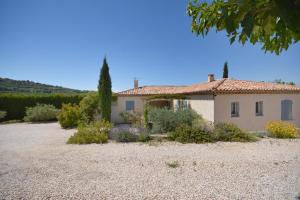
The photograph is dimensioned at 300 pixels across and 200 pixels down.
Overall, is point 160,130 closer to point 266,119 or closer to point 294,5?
point 266,119

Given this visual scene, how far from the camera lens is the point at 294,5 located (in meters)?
1.92

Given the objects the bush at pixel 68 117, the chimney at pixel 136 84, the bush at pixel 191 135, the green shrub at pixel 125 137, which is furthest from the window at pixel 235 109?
the chimney at pixel 136 84

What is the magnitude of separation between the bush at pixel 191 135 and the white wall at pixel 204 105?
10.5 feet

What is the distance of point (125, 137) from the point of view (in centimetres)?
1284

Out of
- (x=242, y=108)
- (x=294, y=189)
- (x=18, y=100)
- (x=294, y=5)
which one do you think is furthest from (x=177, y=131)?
(x=18, y=100)

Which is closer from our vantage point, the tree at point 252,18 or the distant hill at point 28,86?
the tree at point 252,18

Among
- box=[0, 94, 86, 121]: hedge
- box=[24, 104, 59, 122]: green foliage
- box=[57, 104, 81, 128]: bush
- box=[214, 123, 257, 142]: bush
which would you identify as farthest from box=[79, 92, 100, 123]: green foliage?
box=[214, 123, 257, 142]: bush

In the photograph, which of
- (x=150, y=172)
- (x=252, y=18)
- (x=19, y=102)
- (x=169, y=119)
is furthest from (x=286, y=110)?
(x=19, y=102)

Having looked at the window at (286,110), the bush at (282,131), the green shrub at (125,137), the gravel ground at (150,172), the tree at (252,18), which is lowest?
the gravel ground at (150,172)

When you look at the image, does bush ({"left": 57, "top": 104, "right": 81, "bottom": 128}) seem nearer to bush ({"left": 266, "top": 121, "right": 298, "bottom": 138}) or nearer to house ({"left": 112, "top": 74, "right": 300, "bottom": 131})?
house ({"left": 112, "top": 74, "right": 300, "bottom": 131})

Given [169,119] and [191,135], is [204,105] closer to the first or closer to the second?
[169,119]

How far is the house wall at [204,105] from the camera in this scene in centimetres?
1596

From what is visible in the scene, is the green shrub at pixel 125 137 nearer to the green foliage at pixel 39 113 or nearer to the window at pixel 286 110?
the window at pixel 286 110

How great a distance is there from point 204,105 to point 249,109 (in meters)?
3.08
